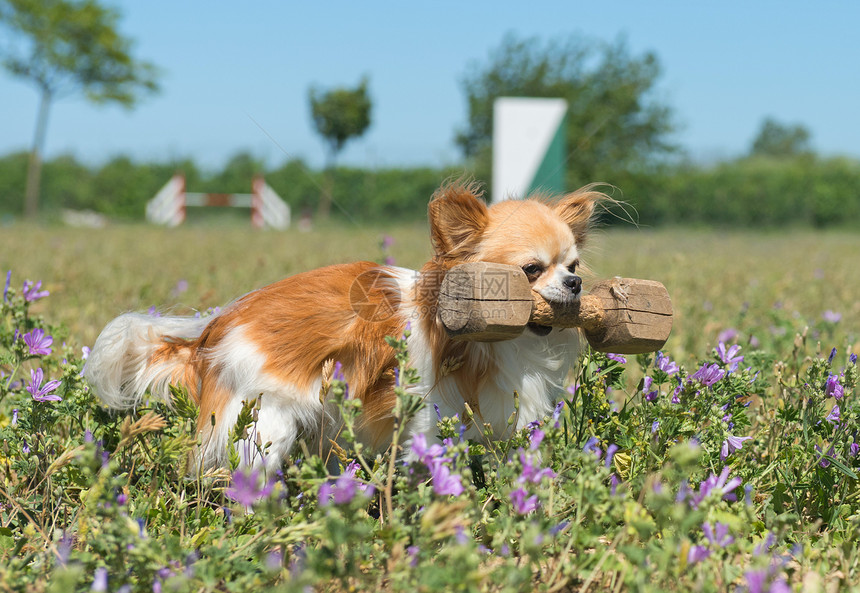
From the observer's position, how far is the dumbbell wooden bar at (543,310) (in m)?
2.25

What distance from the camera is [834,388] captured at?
2387 millimetres

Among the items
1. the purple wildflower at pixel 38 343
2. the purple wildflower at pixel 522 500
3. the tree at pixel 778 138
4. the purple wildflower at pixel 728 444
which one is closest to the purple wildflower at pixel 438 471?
the purple wildflower at pixel 522 500

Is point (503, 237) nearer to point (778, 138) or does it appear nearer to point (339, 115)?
point (339, 115)

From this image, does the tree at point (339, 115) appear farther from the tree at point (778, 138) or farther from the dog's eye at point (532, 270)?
the tree at point (778, 138)

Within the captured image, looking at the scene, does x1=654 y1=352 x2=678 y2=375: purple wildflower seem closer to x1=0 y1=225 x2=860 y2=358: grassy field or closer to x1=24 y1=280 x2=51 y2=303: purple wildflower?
x1=0 y1=225 x2=860 y2=358: grassy field

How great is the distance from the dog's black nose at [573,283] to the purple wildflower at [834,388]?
793 millimetres

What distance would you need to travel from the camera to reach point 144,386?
2.71 meters

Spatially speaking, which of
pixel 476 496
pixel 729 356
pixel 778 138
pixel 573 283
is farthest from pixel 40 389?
pixel 778 138

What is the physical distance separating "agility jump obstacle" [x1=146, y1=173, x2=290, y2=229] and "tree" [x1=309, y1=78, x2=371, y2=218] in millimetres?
1744

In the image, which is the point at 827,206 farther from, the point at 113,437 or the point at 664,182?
the point at 113,437

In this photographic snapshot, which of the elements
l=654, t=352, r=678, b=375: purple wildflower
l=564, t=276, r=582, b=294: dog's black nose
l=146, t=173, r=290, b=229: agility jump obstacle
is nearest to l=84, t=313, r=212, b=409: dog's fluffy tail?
l=564, t=276, r=582, b=294: dog's black nose

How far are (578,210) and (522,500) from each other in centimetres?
147

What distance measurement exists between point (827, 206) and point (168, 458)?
103 feet

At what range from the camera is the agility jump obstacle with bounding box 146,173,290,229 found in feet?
82.6
